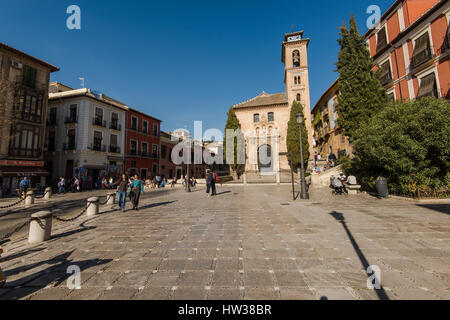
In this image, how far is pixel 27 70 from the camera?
18.8 m

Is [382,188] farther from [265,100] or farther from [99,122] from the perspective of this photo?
[265,100]

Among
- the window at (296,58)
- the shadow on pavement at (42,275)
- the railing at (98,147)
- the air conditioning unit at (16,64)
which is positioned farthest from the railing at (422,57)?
the air conditioning unit at (16,64)

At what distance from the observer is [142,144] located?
29641 millimetres

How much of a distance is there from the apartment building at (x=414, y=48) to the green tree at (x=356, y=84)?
7.38ft

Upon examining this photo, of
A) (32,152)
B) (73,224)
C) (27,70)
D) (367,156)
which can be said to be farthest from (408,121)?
(27,70)

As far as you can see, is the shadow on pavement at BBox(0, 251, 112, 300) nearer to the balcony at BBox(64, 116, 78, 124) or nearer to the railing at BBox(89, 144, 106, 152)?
the railing at BBox(89, 144, 106, 152)

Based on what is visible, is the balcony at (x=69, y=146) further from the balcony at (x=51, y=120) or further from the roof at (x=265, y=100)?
the roof at (x=265, y=100)

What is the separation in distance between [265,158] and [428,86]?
2159 centimetres

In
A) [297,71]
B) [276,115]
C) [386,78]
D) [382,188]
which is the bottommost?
[382,188]

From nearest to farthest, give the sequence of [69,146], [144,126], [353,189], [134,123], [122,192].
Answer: [122,192]
[353,189]
[69,146]
[134,123]
[144,126]

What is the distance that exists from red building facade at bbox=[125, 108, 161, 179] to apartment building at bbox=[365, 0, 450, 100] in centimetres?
2979

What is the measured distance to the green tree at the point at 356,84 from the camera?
14.8 m

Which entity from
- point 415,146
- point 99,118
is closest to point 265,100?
point 99,118
